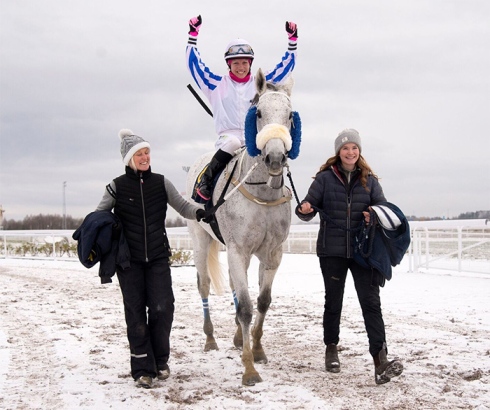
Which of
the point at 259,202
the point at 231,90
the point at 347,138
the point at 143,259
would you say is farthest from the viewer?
the point at 231,90

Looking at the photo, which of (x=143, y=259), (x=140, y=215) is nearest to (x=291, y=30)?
(x=140, y=215)

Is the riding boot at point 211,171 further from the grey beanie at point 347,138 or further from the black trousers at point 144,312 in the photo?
the grey beanie at point 347,138

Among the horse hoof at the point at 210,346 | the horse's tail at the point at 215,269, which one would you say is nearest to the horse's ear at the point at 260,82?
the horse's tail at the point at 215,269

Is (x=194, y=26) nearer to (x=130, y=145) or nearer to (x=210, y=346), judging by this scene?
(x=130, y=145)

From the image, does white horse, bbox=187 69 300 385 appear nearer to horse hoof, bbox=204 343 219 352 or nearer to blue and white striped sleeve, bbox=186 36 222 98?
horse hoof, bbox=204 343 219 352

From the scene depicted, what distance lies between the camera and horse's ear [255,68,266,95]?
484cm

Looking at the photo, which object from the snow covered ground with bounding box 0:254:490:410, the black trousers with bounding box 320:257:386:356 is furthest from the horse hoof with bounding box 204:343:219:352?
the black trousers with bounding box 320:257:386:356

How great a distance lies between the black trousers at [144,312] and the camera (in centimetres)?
472

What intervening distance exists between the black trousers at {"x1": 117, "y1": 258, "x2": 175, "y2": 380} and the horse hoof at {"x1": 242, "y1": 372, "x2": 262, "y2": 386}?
0.76 meters

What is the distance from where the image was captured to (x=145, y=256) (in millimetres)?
4750

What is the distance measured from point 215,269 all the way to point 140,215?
258 cm

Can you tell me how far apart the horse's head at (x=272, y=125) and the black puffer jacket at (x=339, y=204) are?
1.45 ft

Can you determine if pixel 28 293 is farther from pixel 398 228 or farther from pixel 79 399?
pixel 398 228

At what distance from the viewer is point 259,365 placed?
530 cm
